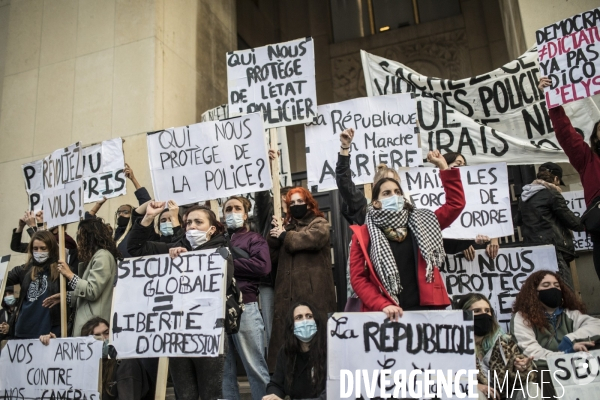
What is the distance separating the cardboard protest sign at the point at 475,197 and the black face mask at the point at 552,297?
1008 millimetres

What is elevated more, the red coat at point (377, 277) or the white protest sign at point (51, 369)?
the red coat at point (377, 277)

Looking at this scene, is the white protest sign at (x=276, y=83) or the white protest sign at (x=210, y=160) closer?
the white protest sign at (x=210, y=160)

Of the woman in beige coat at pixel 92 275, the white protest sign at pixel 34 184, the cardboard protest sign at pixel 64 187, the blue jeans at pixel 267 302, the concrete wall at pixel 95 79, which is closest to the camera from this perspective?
the woman in beige coat at pixel 92 275

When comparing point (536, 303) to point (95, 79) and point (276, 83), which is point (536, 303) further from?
point (95, 79)

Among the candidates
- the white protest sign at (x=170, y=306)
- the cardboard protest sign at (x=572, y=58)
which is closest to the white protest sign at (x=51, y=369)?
the white protest sign at (x=170, y=306)

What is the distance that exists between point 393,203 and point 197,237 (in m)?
1.44

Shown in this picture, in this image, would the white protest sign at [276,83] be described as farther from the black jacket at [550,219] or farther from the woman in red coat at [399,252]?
the black jacket at [550,219]

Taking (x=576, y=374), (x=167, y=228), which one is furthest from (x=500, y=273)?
(x=167, y=228)

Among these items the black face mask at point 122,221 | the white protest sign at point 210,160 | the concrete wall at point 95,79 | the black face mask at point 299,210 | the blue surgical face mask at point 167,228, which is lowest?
the blue surgical face mask at point 167,228

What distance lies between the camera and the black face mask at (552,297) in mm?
4371

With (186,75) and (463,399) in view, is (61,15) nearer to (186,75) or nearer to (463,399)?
(186,75)

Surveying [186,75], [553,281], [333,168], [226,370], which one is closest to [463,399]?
[553,281]

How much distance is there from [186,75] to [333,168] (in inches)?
157

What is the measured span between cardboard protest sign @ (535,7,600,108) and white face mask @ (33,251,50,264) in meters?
4.51
